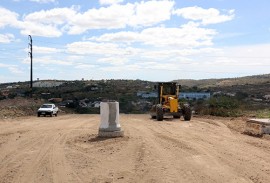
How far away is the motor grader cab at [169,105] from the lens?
33.6m

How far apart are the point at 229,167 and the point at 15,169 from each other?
17.5 ft

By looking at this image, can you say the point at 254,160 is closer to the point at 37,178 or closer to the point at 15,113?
the point at 37,178

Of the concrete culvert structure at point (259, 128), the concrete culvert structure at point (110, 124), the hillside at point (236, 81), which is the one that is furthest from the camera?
the hillside at point (236, 81)

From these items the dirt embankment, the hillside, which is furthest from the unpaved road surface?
the hillside

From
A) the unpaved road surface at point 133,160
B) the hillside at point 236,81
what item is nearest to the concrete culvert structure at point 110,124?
the unpaved road surface at point 133,160

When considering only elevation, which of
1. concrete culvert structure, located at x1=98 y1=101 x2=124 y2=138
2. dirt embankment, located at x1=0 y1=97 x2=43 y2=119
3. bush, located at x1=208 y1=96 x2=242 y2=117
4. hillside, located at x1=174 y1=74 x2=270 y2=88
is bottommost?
dirt embankment, located at x1=0 y1=97 x2=43 y2=119

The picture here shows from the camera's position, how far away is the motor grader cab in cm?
3359

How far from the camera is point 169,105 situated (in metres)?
34.9

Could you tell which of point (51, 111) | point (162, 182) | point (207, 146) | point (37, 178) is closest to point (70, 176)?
point (37, 178)

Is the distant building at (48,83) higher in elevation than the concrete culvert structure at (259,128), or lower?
higher

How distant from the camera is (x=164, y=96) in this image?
36.0 metres

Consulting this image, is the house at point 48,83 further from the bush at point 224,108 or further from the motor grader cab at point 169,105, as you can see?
the motor grader cab at point 169,105

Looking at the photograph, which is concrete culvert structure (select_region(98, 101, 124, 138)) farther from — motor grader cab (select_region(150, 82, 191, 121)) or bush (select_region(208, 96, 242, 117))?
bush (select_region(208, 96, 242, 117))

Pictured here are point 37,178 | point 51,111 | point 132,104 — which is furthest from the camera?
point 132,104
